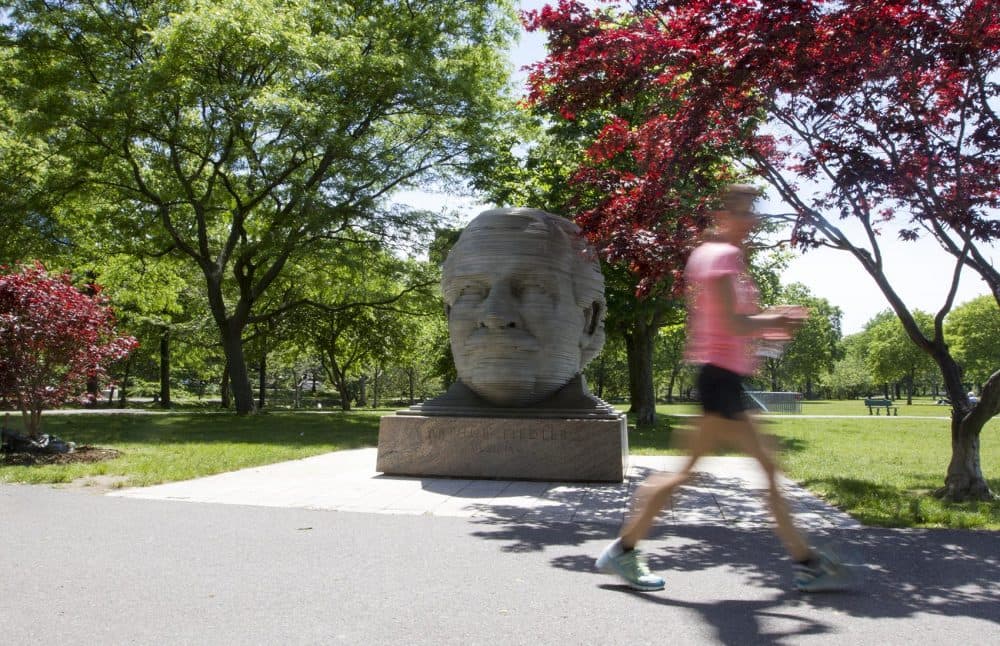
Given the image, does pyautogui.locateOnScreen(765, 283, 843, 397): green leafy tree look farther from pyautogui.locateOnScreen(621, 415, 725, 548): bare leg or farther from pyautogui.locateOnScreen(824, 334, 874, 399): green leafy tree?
pyautogui.locateOnScreen(621, 415, 725, 548): bare leg

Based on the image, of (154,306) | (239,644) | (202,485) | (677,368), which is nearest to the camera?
(239,644)

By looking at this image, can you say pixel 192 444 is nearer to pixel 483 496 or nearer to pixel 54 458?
pixel 54 458

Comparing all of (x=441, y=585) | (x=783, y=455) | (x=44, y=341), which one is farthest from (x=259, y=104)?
(x=441, y=585)

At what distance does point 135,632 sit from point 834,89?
6919 millimetres

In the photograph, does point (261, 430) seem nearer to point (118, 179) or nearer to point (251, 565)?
point (118, 179)

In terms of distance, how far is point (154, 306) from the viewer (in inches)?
1085

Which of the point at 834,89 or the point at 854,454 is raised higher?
the point at 834,89

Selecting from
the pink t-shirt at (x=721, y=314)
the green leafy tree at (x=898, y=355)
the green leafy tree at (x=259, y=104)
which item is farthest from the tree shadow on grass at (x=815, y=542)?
the green leafy tree at (x=898, y=355)

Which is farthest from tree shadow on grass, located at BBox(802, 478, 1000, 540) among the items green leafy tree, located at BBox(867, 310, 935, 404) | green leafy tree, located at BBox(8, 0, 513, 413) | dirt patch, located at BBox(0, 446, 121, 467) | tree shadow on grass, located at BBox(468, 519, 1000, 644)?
green leafy tree, located at BBox(867, 310, 935, 404)

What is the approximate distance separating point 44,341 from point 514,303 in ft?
22.6

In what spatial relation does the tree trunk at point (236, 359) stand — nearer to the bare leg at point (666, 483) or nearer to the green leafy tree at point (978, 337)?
the bare leg at point (666, 483)

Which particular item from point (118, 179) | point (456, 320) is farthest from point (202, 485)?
point (118, 179)

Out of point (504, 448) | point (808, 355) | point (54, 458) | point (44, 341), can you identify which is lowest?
point (54, 458)

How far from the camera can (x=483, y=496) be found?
7.49m
